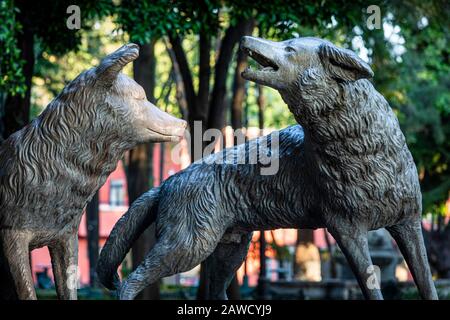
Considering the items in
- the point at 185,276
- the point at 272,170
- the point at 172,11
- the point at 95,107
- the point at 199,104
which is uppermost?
the point at 172,11

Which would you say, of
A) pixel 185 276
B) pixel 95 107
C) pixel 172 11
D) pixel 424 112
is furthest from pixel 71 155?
pixel 185 276

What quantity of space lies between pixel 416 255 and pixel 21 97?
635 centimetres

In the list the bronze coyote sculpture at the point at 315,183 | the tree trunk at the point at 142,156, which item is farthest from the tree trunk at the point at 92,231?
the bronze coyote sculpture at the point at 315,183

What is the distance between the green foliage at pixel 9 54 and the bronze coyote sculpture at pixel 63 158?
13.0ft

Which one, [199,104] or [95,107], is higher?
[199,104]

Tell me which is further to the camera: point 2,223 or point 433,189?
point 433,189

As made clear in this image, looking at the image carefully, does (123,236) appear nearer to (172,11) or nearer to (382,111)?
(382,111)

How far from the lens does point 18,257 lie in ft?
17.9

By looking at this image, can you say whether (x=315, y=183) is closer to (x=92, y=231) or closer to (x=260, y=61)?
(x=260, y=61)

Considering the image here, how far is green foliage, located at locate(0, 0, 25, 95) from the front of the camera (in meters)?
9.18

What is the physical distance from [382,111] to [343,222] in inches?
33.5

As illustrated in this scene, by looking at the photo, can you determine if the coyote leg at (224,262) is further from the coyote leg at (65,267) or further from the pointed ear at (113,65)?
the pointed ear at (113,65)

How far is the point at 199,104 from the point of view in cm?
1192

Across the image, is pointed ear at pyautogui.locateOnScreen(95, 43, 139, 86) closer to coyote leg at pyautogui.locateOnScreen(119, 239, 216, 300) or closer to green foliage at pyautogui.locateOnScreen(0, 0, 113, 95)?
coyote leg at pyautogui.locateOnScreen(119, 239, 216, 300)
